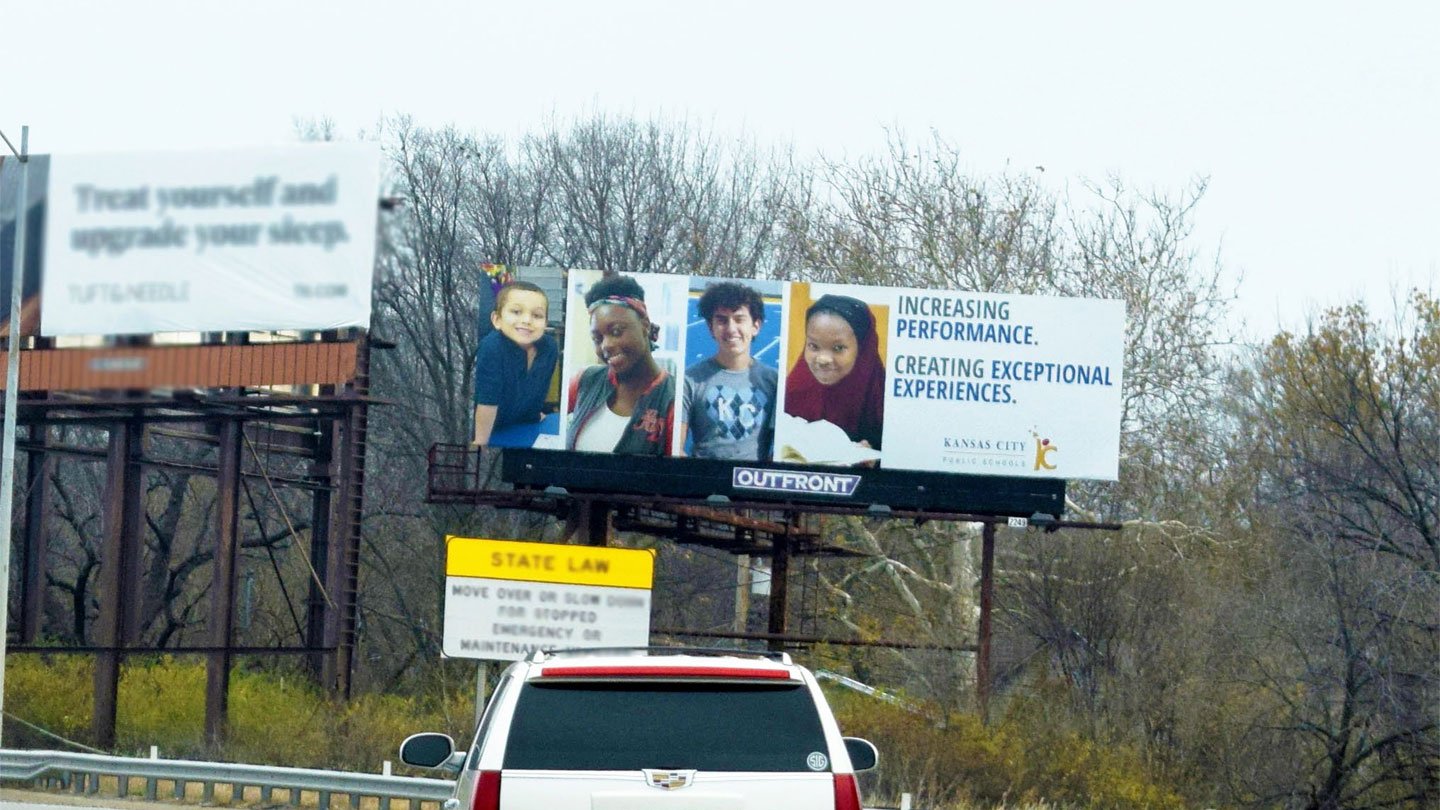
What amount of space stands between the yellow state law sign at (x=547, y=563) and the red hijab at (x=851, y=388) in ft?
32.5

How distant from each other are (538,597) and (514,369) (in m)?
11.0

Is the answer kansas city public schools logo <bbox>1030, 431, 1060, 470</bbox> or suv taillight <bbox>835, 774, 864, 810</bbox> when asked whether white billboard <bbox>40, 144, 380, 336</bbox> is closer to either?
suv taillight <bbox>835, 774, 864, 810</bbox>

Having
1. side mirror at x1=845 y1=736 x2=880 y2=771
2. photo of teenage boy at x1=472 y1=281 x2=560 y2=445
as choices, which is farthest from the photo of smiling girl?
side mirror at x1=845 y1=736 x2=880 y2=771

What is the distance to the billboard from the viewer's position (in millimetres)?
32344

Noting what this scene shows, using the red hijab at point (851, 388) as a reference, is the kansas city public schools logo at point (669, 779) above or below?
below

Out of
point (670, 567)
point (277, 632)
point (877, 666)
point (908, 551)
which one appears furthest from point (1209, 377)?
point (277, 632)

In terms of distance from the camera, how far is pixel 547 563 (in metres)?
22.2

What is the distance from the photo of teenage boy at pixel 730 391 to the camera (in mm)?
32406

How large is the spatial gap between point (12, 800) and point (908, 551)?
25.3m

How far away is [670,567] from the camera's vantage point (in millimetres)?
→ 55750

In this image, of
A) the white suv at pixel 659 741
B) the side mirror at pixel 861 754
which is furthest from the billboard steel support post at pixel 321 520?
the white suv at pixel 659 741

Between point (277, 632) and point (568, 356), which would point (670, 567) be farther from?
point (568, 356)

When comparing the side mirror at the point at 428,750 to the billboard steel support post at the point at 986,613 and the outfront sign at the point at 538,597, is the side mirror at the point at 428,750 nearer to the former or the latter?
the outfront sign at the point at 538,597

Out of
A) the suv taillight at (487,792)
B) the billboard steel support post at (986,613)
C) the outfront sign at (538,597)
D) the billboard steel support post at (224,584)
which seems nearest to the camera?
the suv taillight at (487,792)
